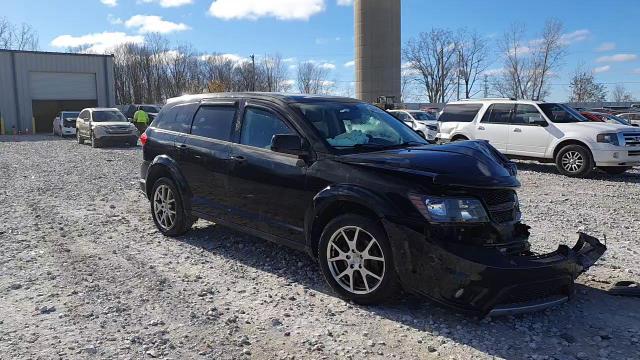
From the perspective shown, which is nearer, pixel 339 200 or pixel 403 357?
pixel 403 357

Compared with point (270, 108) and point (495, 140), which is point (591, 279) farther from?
point (495, 140)

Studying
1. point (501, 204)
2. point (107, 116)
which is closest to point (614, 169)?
point (501, 204)

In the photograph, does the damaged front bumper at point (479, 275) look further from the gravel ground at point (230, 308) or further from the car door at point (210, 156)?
the car door at point (210, 156)

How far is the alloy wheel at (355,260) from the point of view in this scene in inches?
168

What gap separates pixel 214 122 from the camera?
604 cm

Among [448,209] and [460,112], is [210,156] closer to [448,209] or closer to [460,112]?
[448,209]

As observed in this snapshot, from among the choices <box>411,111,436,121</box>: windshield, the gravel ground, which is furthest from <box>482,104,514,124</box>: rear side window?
<box>411,111,436,121</box>: windshield

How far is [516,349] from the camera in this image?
368 centimetres

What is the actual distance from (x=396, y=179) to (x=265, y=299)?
1.56 metres

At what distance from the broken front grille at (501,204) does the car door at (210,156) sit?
2.73 m

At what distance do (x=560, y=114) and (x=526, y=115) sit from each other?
0.78 metres

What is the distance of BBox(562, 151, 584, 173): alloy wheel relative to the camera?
12.2 meters

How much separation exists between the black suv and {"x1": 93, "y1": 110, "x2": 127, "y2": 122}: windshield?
18.8m

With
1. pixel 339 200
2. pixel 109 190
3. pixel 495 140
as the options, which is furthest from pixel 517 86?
pixel 339 200
